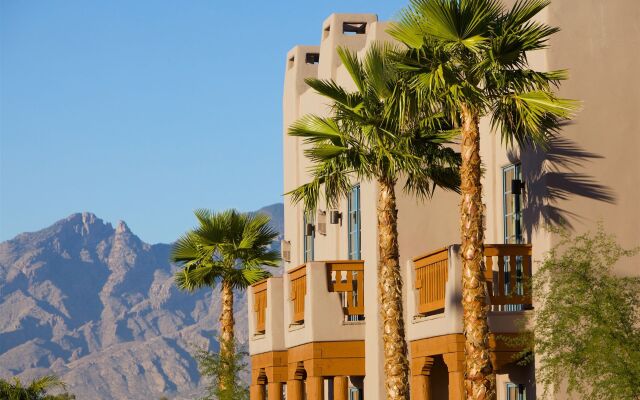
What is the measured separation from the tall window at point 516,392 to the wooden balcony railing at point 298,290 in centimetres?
540

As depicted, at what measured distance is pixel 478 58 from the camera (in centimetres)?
1972

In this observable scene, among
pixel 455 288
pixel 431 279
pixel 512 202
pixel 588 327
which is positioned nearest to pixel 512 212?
pixel 512 202

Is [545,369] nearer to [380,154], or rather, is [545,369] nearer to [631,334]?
[631,334]

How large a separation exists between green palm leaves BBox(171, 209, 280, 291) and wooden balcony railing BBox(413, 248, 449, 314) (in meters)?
15.3

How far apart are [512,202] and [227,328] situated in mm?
17473

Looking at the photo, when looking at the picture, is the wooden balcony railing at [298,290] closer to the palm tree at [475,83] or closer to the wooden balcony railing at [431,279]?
the wooden balcony railing at [431,279]

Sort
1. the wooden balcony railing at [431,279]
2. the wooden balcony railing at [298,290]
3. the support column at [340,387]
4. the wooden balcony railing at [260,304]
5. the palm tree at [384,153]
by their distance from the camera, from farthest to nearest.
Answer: the wooden balcony railing at [260,304] → the wooden balcony railing at [298,290] → the support column at [340,387] → the palm tree at [384,153] → the wooden balcony railing at [431,279]

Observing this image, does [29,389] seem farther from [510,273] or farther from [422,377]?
[510,273]

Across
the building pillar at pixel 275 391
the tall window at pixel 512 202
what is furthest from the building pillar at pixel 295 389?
the tall window at pixel 512 202

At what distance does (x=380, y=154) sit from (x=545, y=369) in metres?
5.30

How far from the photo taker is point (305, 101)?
35719 millimetres

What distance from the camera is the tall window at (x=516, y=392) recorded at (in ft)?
76.1

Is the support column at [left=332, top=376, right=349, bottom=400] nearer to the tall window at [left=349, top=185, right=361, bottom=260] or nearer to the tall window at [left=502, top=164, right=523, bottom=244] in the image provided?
the tall window at [left=349, top=185, right=361, bottom=260]

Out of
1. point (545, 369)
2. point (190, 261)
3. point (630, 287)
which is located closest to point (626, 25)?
point (630, 287)
